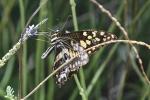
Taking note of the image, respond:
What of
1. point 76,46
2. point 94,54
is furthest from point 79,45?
point 94,54

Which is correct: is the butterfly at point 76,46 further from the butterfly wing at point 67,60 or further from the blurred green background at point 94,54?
the blurred green background at point 94,54

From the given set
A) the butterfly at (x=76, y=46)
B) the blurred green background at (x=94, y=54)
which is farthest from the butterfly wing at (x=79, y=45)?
the blurred green background at (x=94, y=54)

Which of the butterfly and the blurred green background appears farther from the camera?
the blurred green background

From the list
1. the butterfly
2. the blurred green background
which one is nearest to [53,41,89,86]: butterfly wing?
the butterfly

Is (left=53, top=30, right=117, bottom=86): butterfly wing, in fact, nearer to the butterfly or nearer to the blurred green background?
the butterfly

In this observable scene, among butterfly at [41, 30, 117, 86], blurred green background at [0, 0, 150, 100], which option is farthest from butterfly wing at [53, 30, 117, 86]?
blurred green background at [0, 0, 150, 100]

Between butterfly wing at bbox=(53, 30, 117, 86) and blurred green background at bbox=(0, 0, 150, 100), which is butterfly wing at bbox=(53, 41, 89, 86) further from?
blurred green background at bbox=(0, 0, 150, 100)

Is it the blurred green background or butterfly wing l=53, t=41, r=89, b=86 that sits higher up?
the blurred green background

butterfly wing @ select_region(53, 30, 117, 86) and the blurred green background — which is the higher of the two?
the blurred green background

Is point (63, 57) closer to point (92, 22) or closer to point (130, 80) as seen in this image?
point (92, 22)

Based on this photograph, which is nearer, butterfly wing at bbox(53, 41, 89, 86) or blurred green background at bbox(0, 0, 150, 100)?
butterfly wing at bbox(53, 41, 89, 86)

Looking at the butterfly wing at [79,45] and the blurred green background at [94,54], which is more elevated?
the blurred green background at [94,54]

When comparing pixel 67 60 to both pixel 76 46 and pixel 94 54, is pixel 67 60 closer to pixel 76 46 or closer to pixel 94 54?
pixel 76 46
